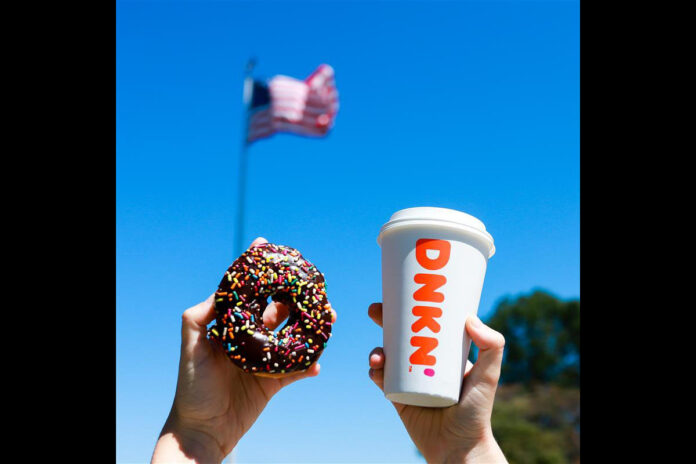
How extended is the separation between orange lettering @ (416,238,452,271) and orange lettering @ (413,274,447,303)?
46 mm

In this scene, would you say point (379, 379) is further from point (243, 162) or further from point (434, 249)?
point (243, 162)

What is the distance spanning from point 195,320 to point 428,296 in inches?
41.0

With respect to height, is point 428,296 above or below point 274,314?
above

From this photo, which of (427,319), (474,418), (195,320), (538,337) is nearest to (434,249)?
(427,319)

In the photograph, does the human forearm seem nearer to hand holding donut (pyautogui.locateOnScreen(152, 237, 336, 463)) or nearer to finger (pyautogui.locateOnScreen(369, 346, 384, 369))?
finger (pyautogui.locateOnScreen(369, 346, 384, 369))

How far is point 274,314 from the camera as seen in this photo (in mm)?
3449

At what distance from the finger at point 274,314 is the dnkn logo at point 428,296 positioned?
0.75 m

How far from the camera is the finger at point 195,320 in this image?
2.95 meters

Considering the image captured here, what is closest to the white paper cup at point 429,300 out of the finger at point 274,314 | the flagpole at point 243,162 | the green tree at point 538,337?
the finger at point 274,314

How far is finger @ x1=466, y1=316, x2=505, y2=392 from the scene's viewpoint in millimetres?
2900

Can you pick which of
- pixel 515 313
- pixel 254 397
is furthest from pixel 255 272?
pixel 515 313

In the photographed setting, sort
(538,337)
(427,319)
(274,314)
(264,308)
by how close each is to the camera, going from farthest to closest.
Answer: (538,337) → (274,314) → (264,308) → (427,319)

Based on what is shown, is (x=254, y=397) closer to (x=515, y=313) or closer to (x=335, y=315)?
(x=335, y=315)

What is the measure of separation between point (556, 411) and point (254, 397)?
2066cm
